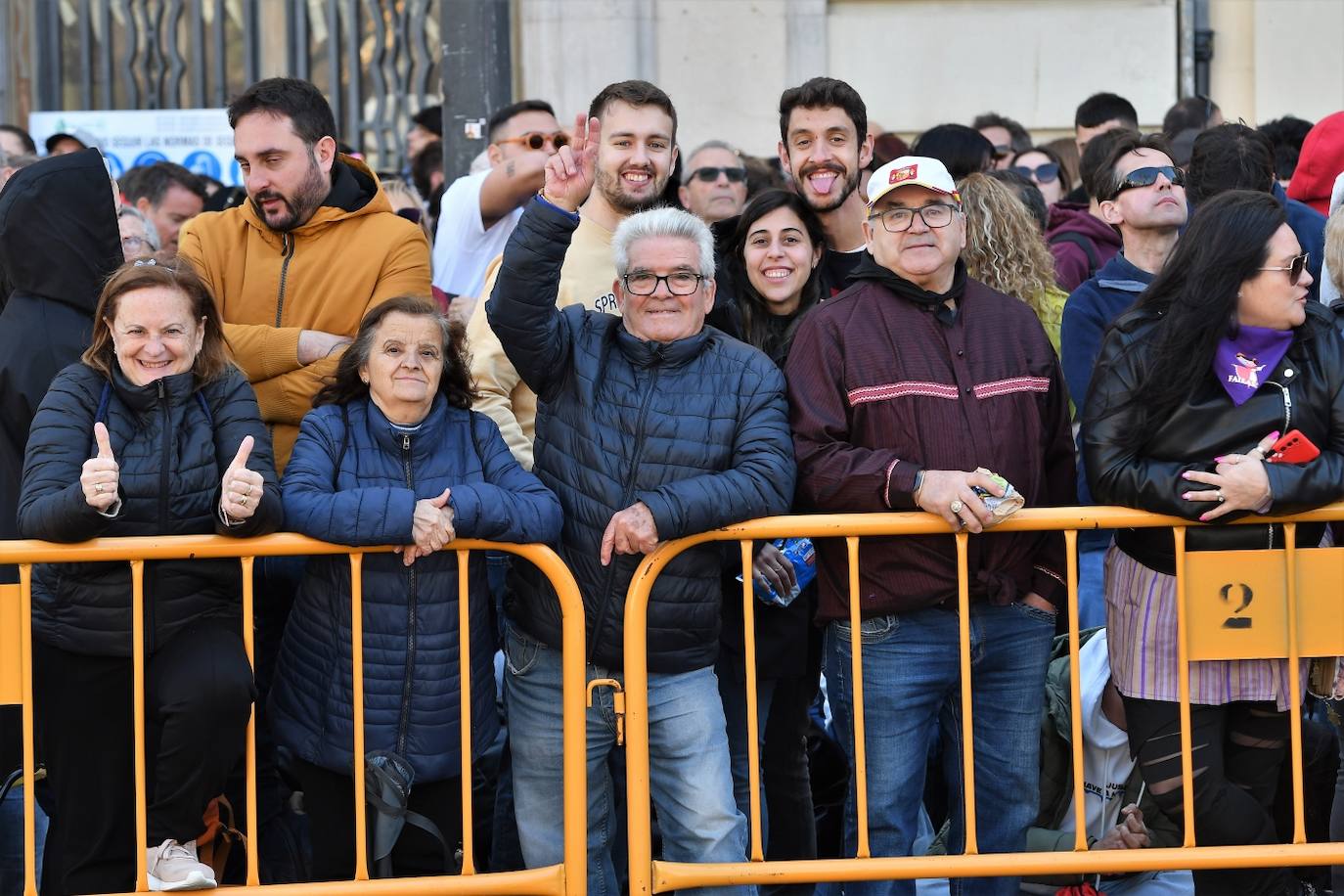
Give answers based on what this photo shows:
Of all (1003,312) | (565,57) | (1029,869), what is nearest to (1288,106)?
(565,57)

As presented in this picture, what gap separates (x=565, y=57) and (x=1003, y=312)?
660 centimetres

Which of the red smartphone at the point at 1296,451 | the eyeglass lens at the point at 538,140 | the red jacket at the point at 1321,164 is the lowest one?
the red smartphone at the point at 1296,451

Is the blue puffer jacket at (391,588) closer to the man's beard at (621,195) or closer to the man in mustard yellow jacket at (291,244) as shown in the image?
the man in mustard yellow jacket at (291,244)

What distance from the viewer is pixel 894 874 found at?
447 cm

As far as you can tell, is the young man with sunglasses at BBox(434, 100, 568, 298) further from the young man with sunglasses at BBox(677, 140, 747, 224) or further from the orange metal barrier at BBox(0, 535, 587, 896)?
the orange metal barrier at BBox(0, 535, 587, 896)

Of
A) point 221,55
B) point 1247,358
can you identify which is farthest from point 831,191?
point 221,55

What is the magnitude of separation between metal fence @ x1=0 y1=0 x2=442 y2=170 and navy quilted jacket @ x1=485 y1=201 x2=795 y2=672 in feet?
25.0

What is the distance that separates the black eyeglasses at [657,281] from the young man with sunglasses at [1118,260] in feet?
4.68

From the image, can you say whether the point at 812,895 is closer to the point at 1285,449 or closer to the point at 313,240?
the point at 1285,449

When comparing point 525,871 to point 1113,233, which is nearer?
point 525,871

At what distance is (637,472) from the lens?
14.8 feet

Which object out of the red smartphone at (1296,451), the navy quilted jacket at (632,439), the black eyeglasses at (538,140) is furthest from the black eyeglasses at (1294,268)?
the black eyeglasses at (538,140)

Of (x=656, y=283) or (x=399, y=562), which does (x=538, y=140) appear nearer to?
(x=656, y=283)

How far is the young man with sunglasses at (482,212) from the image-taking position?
246 inches
